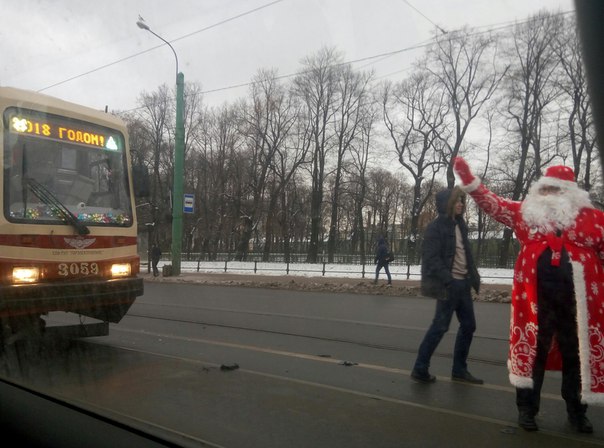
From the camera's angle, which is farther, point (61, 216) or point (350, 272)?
point (350, 272)

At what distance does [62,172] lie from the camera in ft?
20.4

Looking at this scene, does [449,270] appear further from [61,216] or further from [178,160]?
[178,160]

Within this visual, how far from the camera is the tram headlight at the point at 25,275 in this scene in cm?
557

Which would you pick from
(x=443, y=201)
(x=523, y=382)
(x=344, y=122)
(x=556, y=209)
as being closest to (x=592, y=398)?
(x=523, y=382)

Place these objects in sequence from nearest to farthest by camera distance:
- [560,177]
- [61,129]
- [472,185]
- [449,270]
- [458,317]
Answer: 1. [560,177]
2. [472,185]
3. [449,270]
4. [458,317]
5. [61,129]

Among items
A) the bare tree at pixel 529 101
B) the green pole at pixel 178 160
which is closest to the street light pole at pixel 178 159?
the green pole at pixel 178 160

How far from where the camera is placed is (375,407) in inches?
172

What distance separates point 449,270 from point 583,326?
1.52 metres

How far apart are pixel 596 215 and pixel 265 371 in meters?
3.46

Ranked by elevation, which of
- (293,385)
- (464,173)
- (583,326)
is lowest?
(293,385)

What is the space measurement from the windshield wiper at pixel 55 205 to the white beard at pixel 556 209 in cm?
450

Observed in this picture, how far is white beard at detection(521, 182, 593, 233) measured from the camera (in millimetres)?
3541

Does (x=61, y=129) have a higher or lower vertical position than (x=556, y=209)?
higher

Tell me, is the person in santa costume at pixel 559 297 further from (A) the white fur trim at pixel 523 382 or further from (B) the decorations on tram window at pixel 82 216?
(B) the decorations on tram window at pixel 82 216
